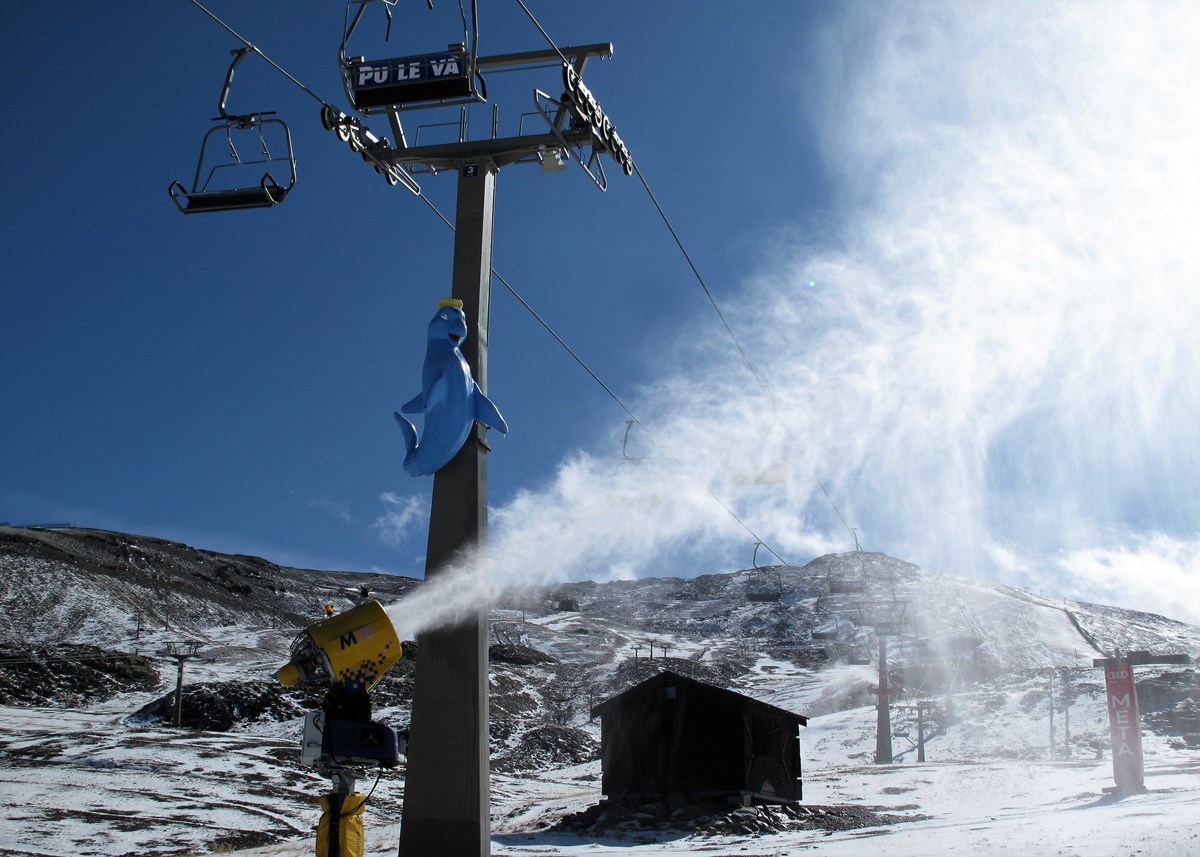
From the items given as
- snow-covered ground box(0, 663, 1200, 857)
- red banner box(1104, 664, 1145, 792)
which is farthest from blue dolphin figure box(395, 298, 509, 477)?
red banner box(1104, 664, 1145, 792)

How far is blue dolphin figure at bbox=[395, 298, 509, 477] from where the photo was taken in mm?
12156

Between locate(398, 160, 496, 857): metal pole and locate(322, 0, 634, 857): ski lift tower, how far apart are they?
12 millimetres

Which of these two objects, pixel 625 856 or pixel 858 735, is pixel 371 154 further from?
pixel 858 735

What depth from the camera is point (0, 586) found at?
11256 centimetres

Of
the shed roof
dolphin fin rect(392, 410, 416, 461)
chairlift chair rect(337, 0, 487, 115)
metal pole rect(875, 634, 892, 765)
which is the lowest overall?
metal pole rect(875, 634, 892, 765)

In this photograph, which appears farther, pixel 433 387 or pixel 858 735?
pixel 858 735

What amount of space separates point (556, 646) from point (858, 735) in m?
60.8

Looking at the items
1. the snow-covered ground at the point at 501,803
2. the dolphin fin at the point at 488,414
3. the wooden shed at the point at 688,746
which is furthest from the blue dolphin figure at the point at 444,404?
Result: the wooden shed at the point at 688,746

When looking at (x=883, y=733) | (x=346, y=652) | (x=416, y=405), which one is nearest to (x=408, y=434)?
(x=416, y=405)

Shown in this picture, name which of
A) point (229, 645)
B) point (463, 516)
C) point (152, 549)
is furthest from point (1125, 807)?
point (152, 549)

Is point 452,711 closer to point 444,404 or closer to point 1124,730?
point 444,404

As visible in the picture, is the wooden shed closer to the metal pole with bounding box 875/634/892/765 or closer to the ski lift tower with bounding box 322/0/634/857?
the ski lift tower with bounding box 322/0/634/857

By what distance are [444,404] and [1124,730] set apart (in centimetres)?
3703

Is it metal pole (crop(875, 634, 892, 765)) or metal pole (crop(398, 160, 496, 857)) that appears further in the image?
metal pole (crop(875, 634, 892, 765))
